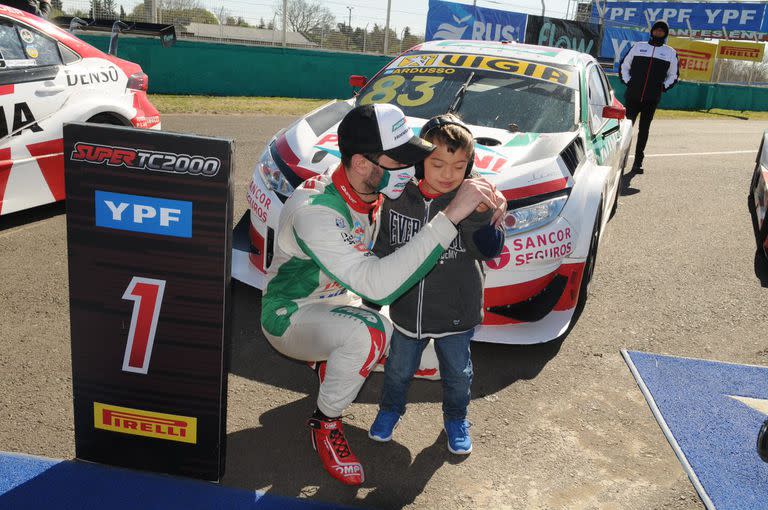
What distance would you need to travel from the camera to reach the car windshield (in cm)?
528

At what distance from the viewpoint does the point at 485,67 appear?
18.9 feet

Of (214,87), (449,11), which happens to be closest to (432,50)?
(214,87)

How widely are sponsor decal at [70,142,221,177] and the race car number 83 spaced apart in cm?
318

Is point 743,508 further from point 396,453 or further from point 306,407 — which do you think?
point 306,407

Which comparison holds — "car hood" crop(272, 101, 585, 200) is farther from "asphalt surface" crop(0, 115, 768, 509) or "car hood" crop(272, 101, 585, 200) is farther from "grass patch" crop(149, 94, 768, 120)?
"grass patch" crop(149, 94, 768, 120)

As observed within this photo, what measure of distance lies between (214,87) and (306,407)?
12.8m

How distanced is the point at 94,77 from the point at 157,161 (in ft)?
13.7

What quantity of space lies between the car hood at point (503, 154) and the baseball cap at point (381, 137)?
1.44m

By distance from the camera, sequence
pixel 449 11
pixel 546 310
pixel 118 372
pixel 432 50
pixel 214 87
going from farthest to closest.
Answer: pixel 449 11 → pixel 214 87 → pixel 432 50 → pixel 546 310 → pixel 118 372

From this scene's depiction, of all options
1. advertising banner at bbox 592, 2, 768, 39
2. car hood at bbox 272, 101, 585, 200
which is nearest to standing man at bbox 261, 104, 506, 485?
car hood at bbox 272, 101, 585, 200

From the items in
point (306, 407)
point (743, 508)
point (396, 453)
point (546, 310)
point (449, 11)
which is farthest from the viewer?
point (449, 11)

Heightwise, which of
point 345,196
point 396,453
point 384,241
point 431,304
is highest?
point 345,196

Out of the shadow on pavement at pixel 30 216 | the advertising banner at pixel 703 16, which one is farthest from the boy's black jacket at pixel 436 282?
the advertising banner at pixel 703 16

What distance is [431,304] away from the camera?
10.4 ft
